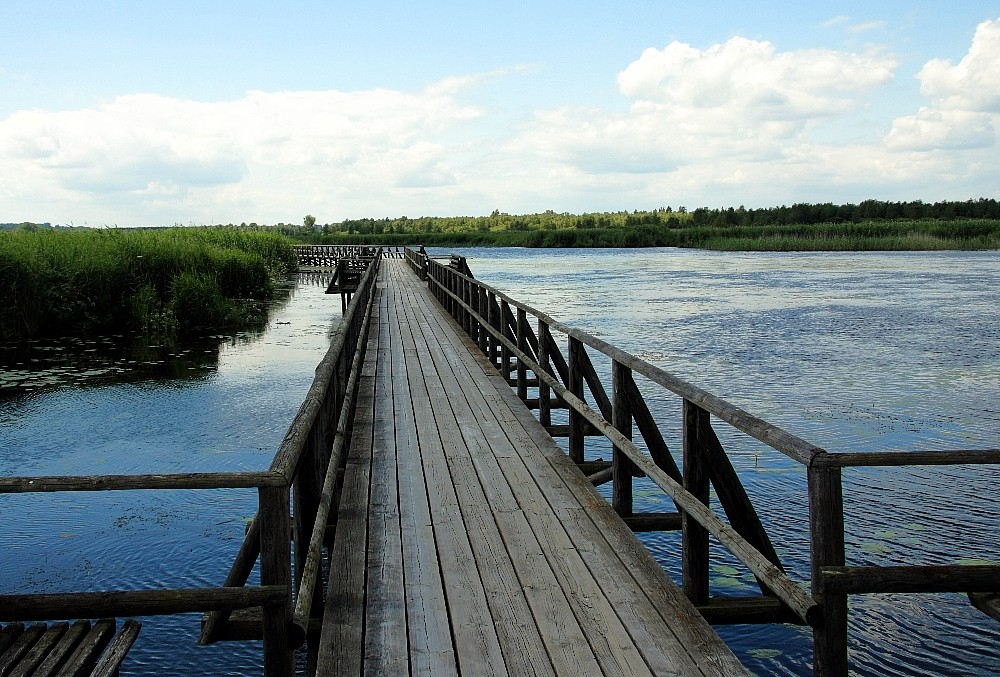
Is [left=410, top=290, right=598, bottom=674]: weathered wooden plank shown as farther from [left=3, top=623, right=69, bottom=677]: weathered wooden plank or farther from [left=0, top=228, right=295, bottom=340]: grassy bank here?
[left=0, top=228, right=295, bottom=340]: grassy bank

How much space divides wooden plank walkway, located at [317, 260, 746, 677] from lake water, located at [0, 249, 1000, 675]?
183cm

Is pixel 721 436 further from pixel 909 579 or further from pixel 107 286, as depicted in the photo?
pixel 107 286

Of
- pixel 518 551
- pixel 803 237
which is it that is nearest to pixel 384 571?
pixel 518 551

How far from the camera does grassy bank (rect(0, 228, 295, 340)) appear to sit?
19922 mm

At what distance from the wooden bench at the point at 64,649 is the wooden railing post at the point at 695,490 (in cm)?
263

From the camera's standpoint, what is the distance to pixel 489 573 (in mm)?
4539

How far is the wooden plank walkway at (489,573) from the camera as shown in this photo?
364cm

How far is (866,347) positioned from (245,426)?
14.4 meters

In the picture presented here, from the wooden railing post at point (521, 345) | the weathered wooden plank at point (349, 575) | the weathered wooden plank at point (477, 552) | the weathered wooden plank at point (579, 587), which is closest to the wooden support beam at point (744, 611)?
the weathered wooden plank at point (579, 587)

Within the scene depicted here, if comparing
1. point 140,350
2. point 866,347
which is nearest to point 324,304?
point 140,350

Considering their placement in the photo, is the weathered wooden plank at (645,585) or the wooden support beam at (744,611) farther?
the wooden support beam at (744,611)

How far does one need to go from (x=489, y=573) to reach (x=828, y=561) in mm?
1835

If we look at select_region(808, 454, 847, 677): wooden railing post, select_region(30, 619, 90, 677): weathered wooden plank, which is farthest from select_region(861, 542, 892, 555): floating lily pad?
select_region(30, 619, 90, 677): weathered wooden plank

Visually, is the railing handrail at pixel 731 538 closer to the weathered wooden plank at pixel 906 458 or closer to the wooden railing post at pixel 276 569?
the weathered wooden plank at pixel 906 458
